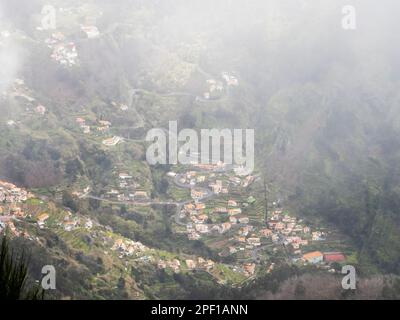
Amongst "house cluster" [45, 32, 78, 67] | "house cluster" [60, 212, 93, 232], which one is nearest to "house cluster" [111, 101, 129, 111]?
"house cluster" [45, 32, 78, 67]

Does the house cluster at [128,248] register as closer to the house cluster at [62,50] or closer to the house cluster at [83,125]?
the house cluster at [83,125]

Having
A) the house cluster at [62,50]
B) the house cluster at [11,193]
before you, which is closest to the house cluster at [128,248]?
the house cluster at [11,193]

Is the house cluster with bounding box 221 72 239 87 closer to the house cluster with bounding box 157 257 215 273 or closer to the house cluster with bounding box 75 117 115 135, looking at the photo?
the house cluster with bounding box 75 117 115 135

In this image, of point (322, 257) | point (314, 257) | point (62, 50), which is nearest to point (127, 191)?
point (314, 257)

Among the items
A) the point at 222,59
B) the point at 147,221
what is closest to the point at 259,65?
the point at 222,59
